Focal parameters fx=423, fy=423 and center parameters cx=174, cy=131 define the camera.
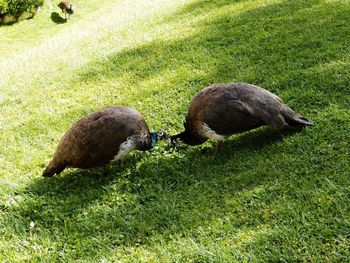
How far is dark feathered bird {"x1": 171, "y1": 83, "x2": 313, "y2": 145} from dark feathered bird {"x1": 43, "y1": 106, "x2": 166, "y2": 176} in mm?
803

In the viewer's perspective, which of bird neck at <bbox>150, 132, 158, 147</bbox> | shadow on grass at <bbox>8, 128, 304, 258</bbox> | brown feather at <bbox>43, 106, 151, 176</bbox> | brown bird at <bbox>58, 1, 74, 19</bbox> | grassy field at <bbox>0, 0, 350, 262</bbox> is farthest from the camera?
brown bird at <bbox>58, 1, 74, 19</bbox>

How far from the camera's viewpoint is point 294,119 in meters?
5.24

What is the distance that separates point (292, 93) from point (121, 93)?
10.0 ft

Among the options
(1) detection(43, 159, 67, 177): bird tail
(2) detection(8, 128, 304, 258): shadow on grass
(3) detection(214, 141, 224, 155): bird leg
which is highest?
(1) detection(43, 159, 67, 177): bird tail

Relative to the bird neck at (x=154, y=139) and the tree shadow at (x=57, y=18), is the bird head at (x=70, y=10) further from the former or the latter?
the bird neck at (x=154, y=139)

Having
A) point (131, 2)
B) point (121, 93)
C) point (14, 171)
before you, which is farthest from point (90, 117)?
point (131, 2)

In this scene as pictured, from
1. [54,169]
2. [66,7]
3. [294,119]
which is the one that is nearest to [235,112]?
[294,119]

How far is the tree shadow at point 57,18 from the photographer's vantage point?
16848mm

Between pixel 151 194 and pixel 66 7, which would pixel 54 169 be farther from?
pixel 66 7

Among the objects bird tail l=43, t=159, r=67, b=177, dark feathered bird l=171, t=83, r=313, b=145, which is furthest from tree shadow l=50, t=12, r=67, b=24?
dark feathered bird l=171, t=83, r=313, b=145

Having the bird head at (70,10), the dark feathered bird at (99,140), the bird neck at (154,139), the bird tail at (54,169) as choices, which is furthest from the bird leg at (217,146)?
the bird head at (70,10)

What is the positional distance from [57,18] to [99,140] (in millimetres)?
13743

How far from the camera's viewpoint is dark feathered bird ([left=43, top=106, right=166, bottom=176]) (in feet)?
16.3

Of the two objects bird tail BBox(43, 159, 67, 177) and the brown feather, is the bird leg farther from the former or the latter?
bird tail BBox(43, 159, 67, 177)
